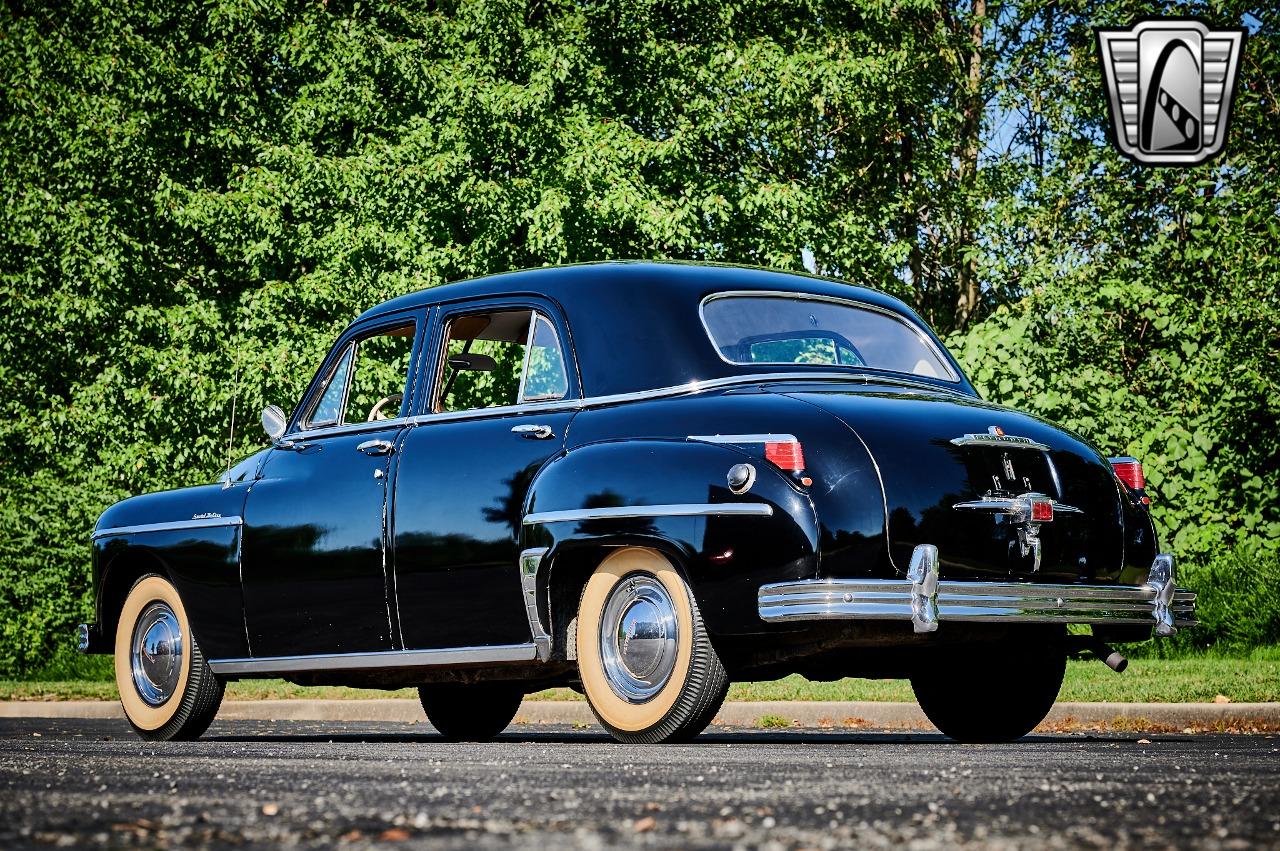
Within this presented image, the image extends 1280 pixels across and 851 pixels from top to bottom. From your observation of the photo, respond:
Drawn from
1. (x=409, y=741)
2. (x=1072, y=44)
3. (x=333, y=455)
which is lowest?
(x=409, y=741)

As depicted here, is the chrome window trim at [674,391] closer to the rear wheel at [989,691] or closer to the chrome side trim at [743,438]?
the chrome side trim at [743,438]

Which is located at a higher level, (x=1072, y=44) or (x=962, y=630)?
(x=1072, y=44)

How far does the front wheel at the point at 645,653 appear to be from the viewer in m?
6.87

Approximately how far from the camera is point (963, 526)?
687cm

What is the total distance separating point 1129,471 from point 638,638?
93.7 inches

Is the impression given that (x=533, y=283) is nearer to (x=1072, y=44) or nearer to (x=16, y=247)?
(x=16, y=247)

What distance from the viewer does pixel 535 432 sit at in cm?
755

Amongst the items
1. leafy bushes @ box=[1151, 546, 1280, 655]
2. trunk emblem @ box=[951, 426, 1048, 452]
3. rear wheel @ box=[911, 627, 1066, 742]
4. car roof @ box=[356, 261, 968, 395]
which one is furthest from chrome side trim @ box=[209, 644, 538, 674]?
leafy bushes @ box=[1151, 546, 1280, 655]

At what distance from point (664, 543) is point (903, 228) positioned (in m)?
21.4

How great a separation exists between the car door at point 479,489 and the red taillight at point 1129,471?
7.89 ft

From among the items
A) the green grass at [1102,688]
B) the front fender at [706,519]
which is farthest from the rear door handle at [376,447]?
the green grass at [1102,688]

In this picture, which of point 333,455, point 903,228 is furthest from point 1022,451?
point 903,228

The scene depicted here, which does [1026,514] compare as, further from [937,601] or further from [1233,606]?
[1233,606]

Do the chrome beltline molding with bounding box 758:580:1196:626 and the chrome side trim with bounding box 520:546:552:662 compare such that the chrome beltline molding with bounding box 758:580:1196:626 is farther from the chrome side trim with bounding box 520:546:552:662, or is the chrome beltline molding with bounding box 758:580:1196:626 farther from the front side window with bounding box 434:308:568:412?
the front side window with bounding box 434:308:568:412
